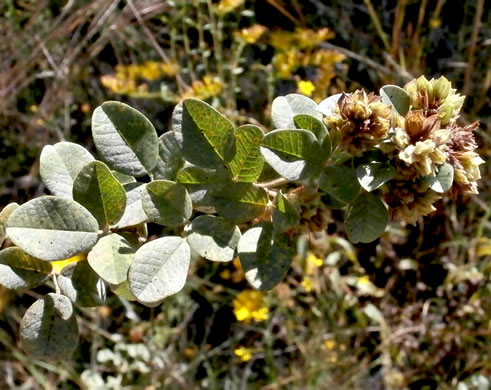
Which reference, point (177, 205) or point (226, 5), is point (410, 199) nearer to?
point (177, 205)

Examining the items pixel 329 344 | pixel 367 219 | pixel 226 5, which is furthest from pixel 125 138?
pixel 329 344

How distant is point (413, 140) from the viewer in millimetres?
526

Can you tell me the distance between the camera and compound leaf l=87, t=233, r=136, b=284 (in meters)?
0.52

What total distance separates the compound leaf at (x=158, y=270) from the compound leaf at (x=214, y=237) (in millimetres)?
15

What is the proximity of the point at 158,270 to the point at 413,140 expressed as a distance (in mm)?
264

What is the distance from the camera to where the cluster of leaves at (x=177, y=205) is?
0.53 meters

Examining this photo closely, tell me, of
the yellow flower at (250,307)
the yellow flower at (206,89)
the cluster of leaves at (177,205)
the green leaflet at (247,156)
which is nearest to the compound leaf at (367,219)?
the cluster of leaves at (177,205)

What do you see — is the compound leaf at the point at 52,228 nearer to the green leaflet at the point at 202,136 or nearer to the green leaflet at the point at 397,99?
the green leaflet at the point at 202,136

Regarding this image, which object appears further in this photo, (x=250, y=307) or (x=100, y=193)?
(x=250, y=307)

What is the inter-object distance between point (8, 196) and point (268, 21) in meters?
1.20

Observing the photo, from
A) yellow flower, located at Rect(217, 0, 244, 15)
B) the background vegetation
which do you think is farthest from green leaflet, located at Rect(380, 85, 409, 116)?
yellow flower, located at Rect(217, 0, 244, 15)

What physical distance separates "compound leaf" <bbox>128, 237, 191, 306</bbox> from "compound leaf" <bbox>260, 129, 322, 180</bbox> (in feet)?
0.41

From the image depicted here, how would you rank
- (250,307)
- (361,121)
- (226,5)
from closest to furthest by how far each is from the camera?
1. (361,121)
2. (250,307)
3. (226,5)

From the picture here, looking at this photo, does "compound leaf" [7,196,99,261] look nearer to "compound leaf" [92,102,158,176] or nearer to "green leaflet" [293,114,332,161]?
"compound leaf" [92,102,158,176]
